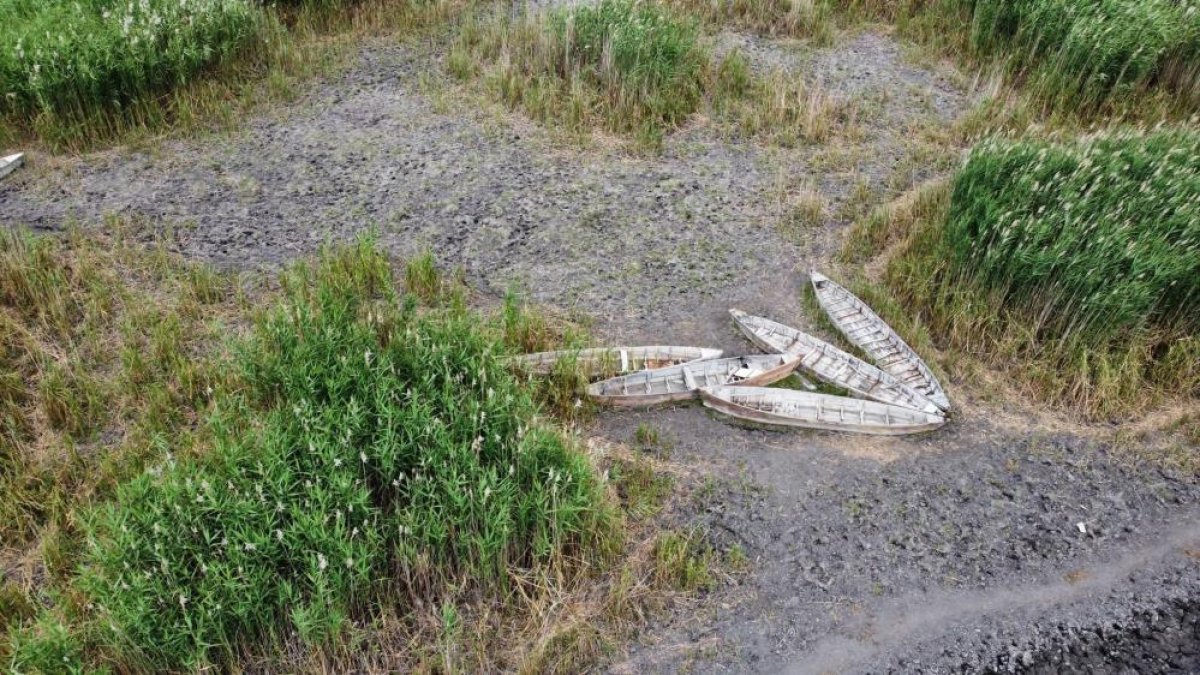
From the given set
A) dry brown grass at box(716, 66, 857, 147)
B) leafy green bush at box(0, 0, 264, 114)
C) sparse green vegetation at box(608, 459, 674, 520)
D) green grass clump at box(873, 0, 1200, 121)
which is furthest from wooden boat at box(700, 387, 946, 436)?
leafy green bush at box(0, 0, 264, 114)

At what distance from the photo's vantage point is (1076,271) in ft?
18.8

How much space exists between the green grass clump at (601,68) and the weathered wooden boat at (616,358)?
118 inches

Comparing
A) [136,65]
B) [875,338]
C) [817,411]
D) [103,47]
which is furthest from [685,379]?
[103,47]

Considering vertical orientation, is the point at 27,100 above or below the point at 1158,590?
above

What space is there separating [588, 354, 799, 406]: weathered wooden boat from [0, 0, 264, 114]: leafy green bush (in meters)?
5.47

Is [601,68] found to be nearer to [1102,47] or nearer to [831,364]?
[831,364]

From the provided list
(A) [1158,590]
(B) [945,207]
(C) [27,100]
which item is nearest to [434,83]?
(C) [27,100]

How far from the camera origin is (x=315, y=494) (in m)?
4.21

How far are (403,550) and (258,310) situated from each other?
8.49 ft

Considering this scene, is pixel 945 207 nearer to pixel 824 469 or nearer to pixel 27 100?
pixel 824 469

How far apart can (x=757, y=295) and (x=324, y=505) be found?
3.54 metres

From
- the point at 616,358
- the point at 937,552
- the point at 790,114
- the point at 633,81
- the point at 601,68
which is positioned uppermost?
the point at 601,68

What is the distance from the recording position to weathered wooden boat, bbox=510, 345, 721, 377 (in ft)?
18.3

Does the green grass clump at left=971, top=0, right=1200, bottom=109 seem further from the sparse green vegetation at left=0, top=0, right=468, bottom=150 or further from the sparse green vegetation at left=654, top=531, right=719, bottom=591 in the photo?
the sparse green vegetation at left=0, top=0, right=468, bottom=150
